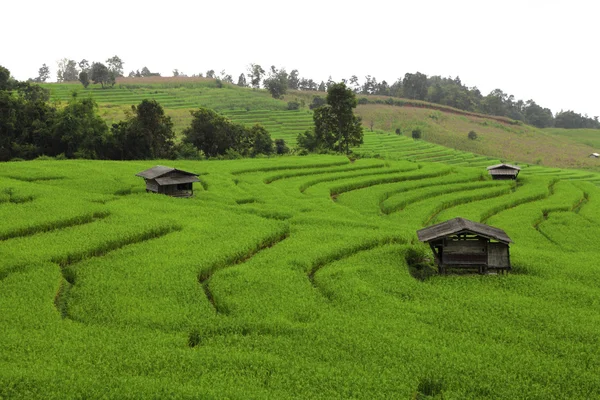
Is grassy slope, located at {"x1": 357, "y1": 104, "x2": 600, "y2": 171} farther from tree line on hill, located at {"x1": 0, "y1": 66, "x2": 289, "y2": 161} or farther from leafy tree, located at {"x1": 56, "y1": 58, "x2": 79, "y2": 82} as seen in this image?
leafy tree, located at {"x1": 56, "y1": 58, "x2": 79, "y2": 82}

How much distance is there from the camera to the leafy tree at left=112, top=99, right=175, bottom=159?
54275 millimetres

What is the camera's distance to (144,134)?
54906 mm

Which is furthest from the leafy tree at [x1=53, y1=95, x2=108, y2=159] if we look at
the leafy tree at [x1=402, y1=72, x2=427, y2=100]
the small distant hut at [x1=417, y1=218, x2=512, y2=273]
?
the leafy tree at [x1=402, y1=72, x2=427, y2=100]

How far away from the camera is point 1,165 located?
3991 centimetres

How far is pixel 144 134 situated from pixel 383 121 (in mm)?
64067

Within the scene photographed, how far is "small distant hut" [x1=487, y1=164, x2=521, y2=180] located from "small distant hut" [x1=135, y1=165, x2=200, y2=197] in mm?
31421

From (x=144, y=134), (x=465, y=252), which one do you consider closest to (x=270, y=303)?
(x=465, y=252)

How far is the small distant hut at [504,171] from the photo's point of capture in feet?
162

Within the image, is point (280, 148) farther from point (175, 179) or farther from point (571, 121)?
point (571, 121)

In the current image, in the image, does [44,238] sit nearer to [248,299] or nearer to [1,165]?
[248,299]

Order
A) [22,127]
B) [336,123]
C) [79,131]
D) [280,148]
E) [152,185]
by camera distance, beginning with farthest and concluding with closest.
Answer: [280,148]
[336,123]
[22,127]
[79,131]
[152,185]

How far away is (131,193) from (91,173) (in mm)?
6808

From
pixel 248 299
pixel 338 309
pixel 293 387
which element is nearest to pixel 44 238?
pixel 248 299

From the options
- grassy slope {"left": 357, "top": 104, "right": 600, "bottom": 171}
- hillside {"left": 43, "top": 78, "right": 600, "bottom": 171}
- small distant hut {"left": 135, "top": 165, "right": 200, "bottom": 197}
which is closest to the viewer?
small distant hut {"left": 135, "top": 165, "right": 200, "bottom": 197}
